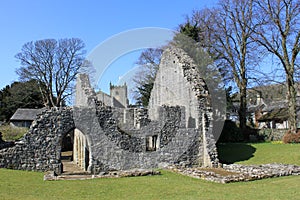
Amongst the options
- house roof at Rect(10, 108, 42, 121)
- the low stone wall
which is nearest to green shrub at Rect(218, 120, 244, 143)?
the low stone wall

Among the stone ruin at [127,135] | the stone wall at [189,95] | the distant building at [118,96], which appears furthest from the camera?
the distant building at [118,96]

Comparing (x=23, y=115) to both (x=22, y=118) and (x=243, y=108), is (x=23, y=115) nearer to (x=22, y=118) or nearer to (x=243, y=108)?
(x=22, y=118)

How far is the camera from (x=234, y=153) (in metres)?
20.8

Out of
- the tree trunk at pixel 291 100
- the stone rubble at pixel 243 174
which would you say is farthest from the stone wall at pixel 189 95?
the tree trunk at pixel 291 100

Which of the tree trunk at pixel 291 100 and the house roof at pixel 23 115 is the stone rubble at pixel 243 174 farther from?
the house roof at pixel 23 115

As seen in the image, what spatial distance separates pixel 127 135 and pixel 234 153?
8.46m

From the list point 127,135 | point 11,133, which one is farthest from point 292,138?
point 11,133

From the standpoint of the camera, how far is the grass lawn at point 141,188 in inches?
349

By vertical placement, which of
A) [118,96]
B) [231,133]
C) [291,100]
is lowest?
[231,133]

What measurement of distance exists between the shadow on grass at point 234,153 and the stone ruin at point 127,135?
9.99 ft

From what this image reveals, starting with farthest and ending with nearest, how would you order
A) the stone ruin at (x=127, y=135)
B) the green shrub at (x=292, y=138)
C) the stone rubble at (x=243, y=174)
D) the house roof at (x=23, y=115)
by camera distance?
the house roof at (x=23, y=115) < the green shrub at (x=292, y=138) < the stone ruin at (x=127, y=135) < the stone rubble at (x=243, y=174)

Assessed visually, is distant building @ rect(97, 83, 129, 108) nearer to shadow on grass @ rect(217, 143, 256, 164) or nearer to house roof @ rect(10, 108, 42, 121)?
house roof @ rect(10, 108, 42, 121)

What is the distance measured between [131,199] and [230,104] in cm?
2279

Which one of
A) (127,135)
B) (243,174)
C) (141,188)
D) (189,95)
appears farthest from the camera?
(189,95)
